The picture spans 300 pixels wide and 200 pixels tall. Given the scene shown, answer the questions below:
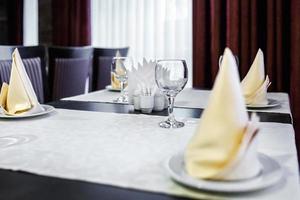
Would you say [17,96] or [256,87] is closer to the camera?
[17,96]

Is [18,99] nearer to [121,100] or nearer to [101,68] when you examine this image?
[121,100]

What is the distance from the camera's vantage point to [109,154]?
803 mm

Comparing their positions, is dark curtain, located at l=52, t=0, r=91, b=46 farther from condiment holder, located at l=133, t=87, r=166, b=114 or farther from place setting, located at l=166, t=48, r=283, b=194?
place setting, located at l=166, t=48, r=283, b=194

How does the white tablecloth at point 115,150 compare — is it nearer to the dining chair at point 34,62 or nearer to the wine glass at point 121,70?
the wine glass at point 121,70

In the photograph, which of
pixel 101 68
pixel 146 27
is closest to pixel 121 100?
pixel 101 68

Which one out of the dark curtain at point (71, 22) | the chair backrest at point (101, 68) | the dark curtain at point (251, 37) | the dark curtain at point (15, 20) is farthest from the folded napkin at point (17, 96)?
the dark curtain at point (15, 20)

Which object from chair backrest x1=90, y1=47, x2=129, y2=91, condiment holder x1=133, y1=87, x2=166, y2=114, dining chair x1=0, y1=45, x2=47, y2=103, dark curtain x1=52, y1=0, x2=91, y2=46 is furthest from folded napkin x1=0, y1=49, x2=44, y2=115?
dark curtain x1=52, y1=0, x2=91, y2=46

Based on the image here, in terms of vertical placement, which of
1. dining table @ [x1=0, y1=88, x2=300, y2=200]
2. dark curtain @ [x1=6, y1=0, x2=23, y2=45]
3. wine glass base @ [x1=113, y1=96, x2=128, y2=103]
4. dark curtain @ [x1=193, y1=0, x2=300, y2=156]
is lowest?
dining table @ [x1=0, y1=88, x2=300, y2=200]

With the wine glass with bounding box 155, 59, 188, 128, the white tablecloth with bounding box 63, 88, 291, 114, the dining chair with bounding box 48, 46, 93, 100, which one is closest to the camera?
the wine glass with bounding box 155, 59, 188, 128

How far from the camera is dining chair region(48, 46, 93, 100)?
2332mm

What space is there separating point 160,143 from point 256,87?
0.63 m

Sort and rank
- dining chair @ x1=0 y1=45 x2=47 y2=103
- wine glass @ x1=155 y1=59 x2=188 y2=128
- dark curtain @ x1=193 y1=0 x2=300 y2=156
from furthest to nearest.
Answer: dark curtain @ x1=193 y1=0 x2=300 y2=156 < dining chair @ x1=0 y1=45 x2=47 y2=103 < wine glass @ x1=155 y1=59 x2=188 y2=128

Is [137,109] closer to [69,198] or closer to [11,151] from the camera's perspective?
[11,151]

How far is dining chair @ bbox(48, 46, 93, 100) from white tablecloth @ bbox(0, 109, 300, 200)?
115 centimetres
